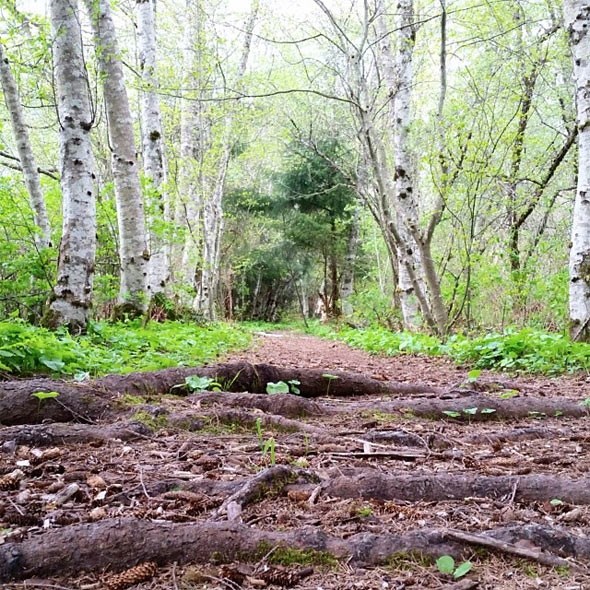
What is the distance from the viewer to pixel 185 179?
15117 mm

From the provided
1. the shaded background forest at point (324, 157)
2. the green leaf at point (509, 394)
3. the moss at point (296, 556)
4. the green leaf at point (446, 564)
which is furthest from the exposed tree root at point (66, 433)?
the shaded background forest at point (324, 157)

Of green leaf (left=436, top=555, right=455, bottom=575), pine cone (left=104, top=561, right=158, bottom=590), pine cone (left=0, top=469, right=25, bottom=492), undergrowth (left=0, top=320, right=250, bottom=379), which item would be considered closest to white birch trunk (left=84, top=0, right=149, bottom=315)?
undergrowth (left=0, top=320, right=250, bottom=379)

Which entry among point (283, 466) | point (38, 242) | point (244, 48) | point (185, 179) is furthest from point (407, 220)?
point (244, 48)

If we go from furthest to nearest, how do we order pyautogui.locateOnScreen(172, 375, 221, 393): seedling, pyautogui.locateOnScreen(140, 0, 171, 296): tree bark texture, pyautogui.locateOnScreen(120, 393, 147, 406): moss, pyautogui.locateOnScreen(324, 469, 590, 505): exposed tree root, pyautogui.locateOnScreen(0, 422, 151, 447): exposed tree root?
pyautogui.locateOnScreen(140, 0, 171, 296): tree bark texture, pyautogui.locateOnScreen(172, 375, 221, 393): seedling, pyautogui.locateOnScreen(120, 393, 147, 406): moss, pyautogui.locateOnScreen(0, 422, 151, 447): exposed tree root, pyautogui.locateOnScreen(324, 469, 590, 505): exposed tree root

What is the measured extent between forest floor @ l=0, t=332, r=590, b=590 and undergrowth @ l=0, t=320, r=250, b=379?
103 cm

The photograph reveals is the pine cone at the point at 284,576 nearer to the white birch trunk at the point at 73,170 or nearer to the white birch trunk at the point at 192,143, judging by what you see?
the white birch trunk at the point at 73,170

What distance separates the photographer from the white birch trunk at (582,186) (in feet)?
20.9

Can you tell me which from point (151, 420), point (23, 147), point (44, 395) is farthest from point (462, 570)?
point (23, 147)

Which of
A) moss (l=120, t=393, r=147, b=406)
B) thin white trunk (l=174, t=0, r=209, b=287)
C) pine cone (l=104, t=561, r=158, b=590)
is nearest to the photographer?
pine cone (l=104, t=561, r=158, b=590)

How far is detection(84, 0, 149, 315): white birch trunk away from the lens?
8828mm

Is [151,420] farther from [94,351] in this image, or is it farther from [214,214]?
[214,214]

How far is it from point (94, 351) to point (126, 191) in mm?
4362

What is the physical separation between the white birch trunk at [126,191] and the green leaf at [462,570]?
26.8 feet

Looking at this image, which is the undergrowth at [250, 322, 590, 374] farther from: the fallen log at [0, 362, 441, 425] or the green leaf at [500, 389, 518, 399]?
the fallen log at [0, 362, 441, 425]
